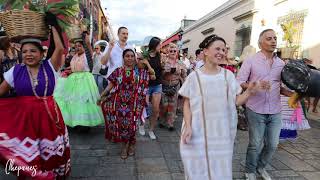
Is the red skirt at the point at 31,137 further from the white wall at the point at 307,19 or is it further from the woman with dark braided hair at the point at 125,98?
the white wall at the point at 307,19

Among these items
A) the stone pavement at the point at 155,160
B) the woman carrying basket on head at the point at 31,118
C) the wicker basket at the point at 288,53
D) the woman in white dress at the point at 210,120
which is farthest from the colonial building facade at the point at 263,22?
the woman carrying basket on head at the point at 31,118

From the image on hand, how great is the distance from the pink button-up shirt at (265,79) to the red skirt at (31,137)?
2131 mm

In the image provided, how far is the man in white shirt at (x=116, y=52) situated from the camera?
541 cm

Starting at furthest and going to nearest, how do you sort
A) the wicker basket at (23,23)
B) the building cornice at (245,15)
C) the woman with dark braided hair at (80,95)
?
the building cornice at (245,15) < the woman with dark braided hair at (80,95) < the wicker basket at (23,23)

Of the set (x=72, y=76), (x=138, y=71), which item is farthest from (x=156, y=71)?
(x=72, y=76)

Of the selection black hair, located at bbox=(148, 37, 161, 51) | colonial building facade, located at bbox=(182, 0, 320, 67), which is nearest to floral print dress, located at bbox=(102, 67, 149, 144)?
black hair, located at bbox=(148, 37, 161, 51)

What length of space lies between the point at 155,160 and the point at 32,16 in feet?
8.67

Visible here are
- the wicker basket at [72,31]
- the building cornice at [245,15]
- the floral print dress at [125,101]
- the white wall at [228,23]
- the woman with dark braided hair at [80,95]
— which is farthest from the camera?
the white wall at [228,23]

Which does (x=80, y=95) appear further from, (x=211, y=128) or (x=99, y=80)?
(x=211, y=128)

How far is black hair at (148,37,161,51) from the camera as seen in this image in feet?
18.8

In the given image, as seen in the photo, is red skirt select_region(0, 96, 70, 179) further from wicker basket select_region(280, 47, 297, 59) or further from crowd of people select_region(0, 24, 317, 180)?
wicker basket select_region(280, 47, 297, 59)

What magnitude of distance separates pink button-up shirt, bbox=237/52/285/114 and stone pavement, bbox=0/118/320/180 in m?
1.02

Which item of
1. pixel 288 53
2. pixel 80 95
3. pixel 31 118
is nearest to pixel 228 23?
pixel 288 53

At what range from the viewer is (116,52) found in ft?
17.8
